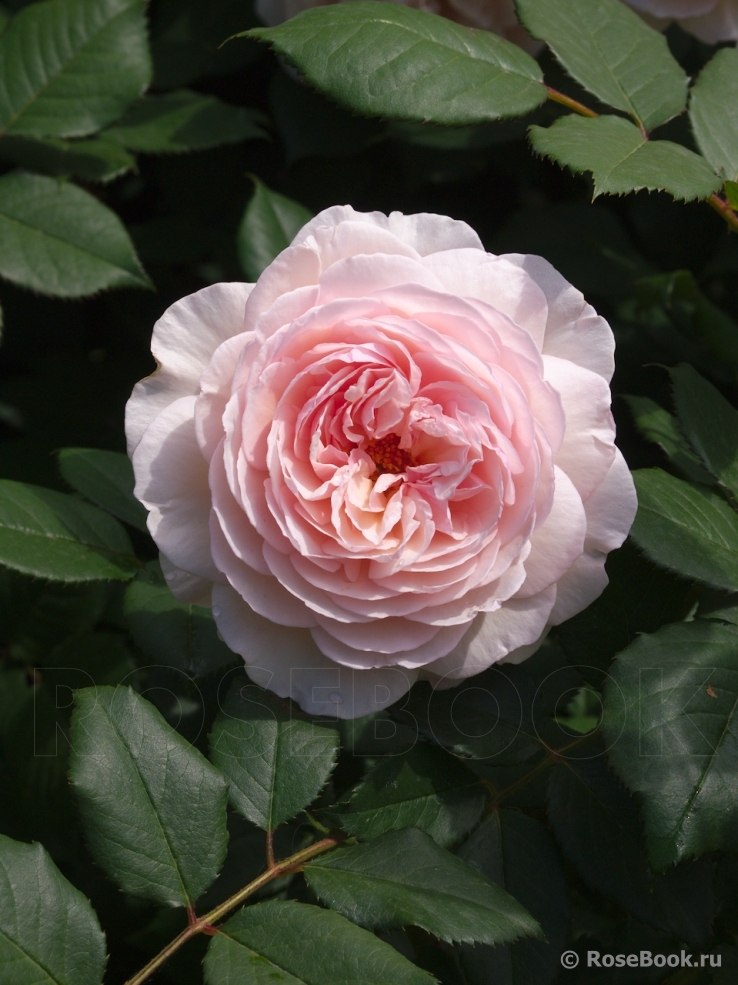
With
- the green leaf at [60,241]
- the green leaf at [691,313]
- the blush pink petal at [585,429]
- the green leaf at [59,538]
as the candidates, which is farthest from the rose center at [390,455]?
the green leaf at [691,313]

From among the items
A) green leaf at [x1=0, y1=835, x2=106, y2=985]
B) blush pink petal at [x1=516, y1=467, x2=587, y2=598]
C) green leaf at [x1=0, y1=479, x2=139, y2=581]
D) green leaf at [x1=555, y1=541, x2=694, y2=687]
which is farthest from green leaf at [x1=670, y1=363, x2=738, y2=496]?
green leaf at [x1=0, y1=835, x2=106, y2=985]

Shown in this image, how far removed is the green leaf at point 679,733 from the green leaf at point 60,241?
102 centimetres

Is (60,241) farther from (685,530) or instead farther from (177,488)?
(685,530)

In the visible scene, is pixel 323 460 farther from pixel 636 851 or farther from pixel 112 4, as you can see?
pixel 112 4

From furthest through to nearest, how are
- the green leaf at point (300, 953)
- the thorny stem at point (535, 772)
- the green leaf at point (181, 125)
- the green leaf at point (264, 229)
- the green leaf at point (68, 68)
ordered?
the green leaf at point (181, 125)
the green leaf at point (68, 68)
the green leaf at point (264, 229)
the thorny stem at point (535, 772)
the green leaf at point (300, 953)

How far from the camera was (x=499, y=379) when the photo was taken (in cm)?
91

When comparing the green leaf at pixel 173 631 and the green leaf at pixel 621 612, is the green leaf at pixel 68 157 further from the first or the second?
the green leaf at pixel 621 612

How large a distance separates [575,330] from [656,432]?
301 mm

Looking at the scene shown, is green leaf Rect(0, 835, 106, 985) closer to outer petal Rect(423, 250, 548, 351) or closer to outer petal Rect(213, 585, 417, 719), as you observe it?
outer petal Rect(213, 585, 417, 719)

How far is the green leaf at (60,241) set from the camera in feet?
4.97

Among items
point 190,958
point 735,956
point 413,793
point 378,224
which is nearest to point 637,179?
point 378,224

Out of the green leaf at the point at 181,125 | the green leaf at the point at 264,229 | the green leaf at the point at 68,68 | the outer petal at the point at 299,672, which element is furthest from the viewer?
the green leaf at the point at 181,125

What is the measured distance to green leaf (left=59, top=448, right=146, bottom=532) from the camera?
1299 millimetres

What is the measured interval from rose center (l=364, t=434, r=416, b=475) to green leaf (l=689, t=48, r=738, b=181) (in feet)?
1.84
